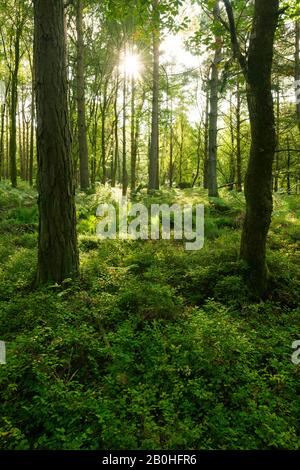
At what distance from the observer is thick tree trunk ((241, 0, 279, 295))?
4809 millimetres

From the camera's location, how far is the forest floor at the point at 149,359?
296 centimetres

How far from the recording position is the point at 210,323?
4363mm

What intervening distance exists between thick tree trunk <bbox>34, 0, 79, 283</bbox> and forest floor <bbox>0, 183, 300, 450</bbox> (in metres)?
0.54

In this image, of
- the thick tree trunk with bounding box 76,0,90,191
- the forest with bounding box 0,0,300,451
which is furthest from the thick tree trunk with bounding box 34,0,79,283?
the thick tree trunk with bounding box 76,0,90,191

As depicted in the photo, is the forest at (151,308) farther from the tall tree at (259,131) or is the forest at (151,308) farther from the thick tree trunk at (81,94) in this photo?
the thick tree trunk at (81,94)

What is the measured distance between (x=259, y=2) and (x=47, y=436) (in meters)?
5.91

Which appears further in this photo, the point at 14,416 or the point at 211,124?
the point at 211,124

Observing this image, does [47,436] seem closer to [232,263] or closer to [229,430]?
[229,430]

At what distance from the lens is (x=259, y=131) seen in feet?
16.9

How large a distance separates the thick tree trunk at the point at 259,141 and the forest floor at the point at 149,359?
30 cm

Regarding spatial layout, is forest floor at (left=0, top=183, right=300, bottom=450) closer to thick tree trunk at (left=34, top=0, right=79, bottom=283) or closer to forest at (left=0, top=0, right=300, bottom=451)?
forest at (left=0, top=0, right=300, bottom=451)

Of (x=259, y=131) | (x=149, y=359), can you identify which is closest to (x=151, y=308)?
(x=149, y=359)

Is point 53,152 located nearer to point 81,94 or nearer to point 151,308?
point 151,308
